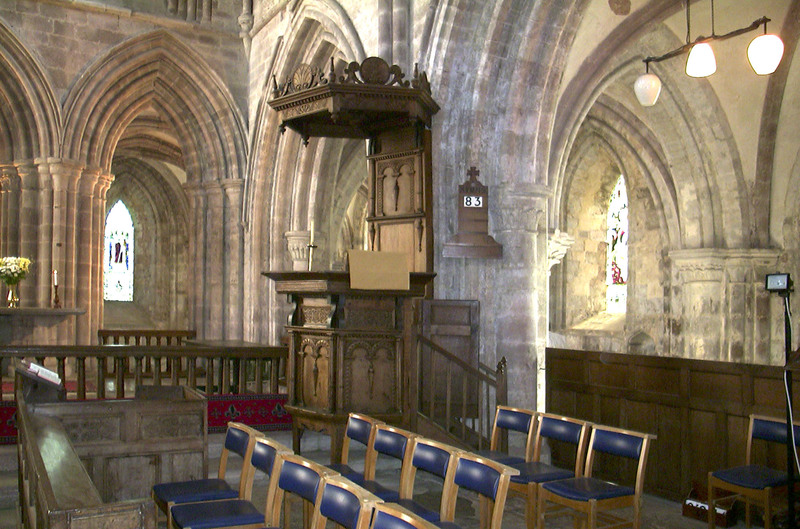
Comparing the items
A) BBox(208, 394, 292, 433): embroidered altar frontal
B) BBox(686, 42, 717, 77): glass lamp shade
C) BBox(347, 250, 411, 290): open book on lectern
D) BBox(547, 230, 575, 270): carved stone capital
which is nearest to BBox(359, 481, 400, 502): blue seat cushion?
BBox(347, 250, 411, 290): open book on lectern

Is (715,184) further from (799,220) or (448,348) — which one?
(448,348)

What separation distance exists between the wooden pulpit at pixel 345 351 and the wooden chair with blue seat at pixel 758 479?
75.8 inches

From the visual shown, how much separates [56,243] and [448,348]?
712 cm

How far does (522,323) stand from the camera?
718cm

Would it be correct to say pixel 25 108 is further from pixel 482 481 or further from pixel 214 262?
pixel 482 481

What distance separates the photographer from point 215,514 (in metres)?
3.16

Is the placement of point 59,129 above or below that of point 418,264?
above

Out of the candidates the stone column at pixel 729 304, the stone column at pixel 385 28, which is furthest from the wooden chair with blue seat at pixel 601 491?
the stone column at pixel 729 304

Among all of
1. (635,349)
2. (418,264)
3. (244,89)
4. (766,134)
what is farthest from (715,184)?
(244,89)

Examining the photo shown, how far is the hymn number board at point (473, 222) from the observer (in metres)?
6.98

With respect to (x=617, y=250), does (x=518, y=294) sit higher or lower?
lower

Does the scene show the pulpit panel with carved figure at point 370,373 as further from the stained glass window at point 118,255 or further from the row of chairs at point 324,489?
the stained glass window at point 118,255

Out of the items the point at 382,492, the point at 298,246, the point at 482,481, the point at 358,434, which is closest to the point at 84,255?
the point at 298,246

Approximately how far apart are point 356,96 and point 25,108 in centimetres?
711
